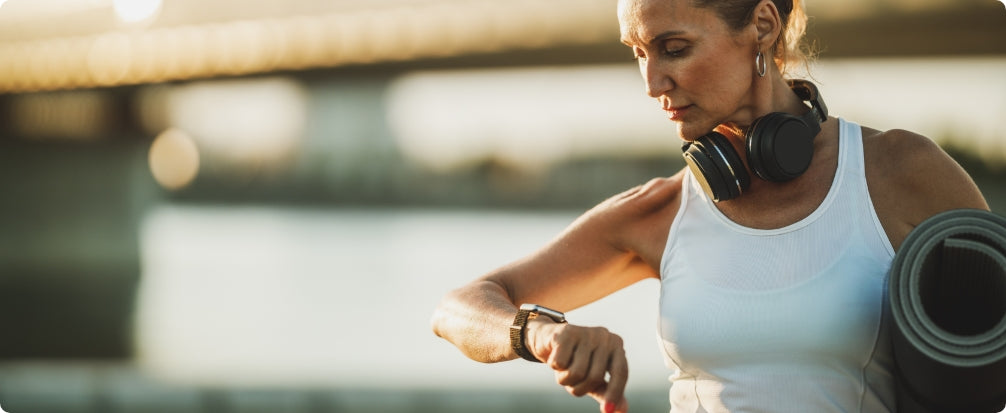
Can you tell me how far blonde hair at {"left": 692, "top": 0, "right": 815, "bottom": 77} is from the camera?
140 cm

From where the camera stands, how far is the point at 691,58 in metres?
1.39

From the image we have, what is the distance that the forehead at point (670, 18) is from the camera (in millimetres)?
1384

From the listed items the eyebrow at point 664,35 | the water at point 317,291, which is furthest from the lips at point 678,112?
the water at point 317,291

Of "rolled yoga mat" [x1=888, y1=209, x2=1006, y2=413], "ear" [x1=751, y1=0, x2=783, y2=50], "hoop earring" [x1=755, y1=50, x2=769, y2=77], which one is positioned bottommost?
"rolled yoga mat" [x1=888, y1=209, x2=1006, y2=413]

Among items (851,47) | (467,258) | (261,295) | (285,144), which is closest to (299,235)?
(261,295)

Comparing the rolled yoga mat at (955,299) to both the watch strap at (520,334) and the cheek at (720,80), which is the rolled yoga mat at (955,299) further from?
the watch strap at (520,334)

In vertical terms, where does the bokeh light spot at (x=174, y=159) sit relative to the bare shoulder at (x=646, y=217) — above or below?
above

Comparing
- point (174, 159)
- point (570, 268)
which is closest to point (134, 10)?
point (174, 159)

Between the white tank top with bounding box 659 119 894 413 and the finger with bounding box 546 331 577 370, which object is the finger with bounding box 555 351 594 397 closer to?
the finger with bounding box 546 331 577 370

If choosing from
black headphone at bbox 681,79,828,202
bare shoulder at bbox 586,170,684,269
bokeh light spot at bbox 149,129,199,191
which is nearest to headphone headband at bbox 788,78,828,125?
black headphone at bbox 681,79,828,202

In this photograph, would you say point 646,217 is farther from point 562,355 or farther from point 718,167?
point 562,355

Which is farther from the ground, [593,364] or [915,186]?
[915,186]

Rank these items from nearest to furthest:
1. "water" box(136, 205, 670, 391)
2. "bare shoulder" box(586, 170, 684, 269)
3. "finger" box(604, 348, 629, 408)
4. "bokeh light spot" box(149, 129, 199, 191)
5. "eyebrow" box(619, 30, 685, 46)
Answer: "finger" box(604, 348, 629, 408) → "eyebrow" box(619, 30, 685, 46) → "bare shoulder" box(586, 170, 684, 269) → "water" box(136, 205, 670, 391) → "bokeh light spot" box(149, 129, 199, 191)

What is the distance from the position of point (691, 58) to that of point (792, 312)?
0.35 metres
